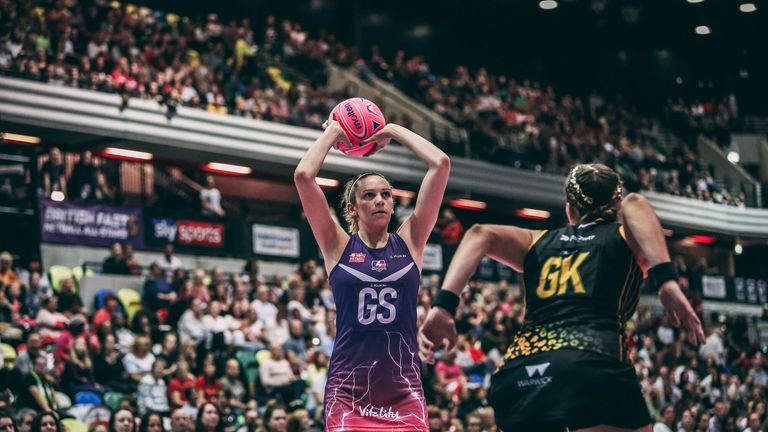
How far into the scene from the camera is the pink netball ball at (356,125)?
665cm

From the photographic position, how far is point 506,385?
4.66 m

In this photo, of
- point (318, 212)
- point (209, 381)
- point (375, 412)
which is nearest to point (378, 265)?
point (318, 212)

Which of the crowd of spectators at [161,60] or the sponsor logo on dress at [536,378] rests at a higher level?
the crowd of spectators at [161,60]

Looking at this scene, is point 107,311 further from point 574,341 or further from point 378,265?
point 574,341

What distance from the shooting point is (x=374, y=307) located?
600 centimetres

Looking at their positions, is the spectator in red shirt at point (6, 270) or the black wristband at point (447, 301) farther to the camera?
the spectator in red shirt at point (6, 270)

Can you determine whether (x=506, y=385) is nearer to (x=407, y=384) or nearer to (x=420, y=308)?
(x=407, y=384)

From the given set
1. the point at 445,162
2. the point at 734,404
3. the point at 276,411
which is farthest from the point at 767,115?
the point at 445,162

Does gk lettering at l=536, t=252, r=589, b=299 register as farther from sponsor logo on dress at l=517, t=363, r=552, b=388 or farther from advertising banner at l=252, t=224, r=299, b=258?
advertising banner at l=252, t=224, r=299, b=258

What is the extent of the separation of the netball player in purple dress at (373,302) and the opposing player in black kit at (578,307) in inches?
48.8

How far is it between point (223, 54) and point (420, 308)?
9.15 meters

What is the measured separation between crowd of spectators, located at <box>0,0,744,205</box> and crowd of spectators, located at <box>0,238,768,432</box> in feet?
15.2

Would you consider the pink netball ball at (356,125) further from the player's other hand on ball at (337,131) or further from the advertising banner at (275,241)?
the advertising banner at (275,241)

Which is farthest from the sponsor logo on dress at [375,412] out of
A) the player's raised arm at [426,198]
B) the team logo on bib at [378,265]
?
the player's raised arm at [426,198]
